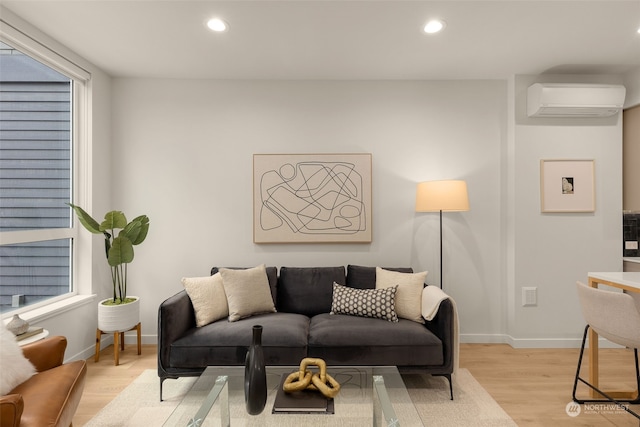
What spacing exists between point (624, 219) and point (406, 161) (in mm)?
2403

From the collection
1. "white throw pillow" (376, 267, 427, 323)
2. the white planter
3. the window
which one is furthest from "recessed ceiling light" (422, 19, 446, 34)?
the white planter

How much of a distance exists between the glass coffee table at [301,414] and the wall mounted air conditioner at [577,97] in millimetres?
2922

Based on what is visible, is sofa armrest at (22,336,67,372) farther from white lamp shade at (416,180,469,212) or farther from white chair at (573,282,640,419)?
white chair at (573,282,640,419)

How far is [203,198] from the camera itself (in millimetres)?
3754

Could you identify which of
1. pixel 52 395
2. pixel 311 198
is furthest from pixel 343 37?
pixel 52 395

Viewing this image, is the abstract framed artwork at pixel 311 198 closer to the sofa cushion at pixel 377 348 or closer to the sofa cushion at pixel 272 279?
the sofa cushion at pixel 272 279

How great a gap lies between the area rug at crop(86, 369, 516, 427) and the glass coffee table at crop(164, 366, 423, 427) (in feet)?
1.69

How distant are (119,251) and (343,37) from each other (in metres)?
2.59

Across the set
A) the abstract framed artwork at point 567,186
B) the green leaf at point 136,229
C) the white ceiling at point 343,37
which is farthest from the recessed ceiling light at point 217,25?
the abstract framed artwork at point 567,186

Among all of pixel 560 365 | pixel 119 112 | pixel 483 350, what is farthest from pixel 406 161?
pixel 119 112

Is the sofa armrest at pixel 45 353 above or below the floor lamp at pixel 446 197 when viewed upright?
below

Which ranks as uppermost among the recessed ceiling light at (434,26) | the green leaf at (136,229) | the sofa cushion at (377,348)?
the recessed ceiling light at (434,26)

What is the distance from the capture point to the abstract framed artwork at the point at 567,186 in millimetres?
3604

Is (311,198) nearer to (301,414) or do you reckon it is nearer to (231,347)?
(231,347)
